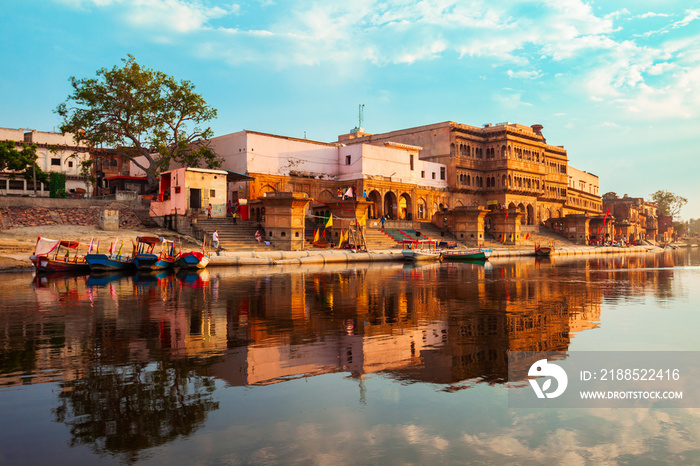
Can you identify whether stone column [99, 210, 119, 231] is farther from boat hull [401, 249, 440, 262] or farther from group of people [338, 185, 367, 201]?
boat hull [401, 249, 440, 262]

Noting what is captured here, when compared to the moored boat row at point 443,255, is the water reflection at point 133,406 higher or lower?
lower

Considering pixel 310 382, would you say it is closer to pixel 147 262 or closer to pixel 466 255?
pixel 147 262

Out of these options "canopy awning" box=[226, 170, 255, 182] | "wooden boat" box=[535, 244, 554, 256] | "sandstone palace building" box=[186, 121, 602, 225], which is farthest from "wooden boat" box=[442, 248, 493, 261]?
"canopy awning" box=[226, 170, 255, 182]

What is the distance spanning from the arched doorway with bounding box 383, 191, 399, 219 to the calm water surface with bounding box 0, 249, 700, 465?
46.6 metres

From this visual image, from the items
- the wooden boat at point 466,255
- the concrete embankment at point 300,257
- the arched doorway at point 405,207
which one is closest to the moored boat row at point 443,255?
the wooden boat at point 466,255

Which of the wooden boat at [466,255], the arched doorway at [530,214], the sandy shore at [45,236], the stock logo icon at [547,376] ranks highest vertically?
the arched doorway at [530,214]

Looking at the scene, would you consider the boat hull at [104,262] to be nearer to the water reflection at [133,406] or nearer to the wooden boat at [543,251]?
the water reflection at [133,406]

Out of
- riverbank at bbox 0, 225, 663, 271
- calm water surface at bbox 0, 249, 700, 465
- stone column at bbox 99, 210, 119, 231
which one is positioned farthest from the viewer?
stone column at bbox 99, 210, 119, 231

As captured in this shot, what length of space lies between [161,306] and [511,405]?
12223 millimetres

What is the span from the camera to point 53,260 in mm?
28719

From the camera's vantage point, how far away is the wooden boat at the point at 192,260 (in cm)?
3173

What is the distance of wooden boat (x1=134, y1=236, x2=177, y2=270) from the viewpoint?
98.7 ft

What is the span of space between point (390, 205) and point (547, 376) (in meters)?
57.7

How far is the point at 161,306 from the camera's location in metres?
16.6
